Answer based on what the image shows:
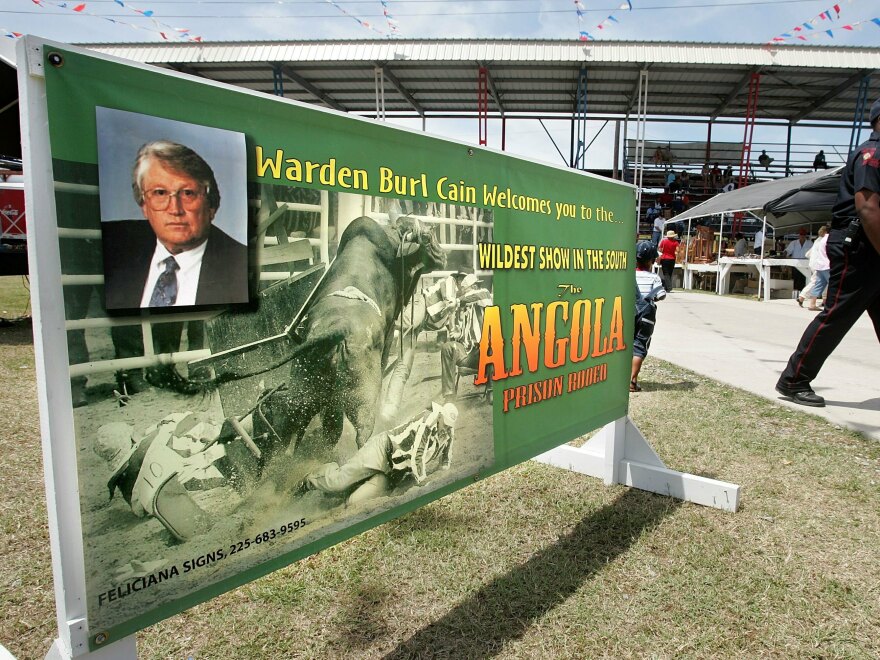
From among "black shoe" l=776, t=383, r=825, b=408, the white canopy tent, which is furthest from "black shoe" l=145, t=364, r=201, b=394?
the white canopy tent

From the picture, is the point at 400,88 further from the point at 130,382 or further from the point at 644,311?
the point at 130,382

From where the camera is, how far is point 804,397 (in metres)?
4.24

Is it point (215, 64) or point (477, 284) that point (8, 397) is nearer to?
point (477, 284)

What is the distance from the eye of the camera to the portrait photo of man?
40.2 inches

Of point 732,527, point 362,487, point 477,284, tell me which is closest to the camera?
point 362,487

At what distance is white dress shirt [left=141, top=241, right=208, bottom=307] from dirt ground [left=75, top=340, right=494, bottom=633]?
0.15 meters

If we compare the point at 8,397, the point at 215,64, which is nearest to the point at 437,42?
the point at 215,64

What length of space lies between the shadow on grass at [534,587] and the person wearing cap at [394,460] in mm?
528

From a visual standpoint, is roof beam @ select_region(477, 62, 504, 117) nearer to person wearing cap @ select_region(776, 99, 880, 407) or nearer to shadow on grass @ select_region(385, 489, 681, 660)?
person wearing cap @ select_region(776, 99, 880, 407)

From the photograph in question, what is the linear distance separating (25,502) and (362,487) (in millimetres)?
2127

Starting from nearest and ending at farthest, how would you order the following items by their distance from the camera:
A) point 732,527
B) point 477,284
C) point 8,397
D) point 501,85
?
point 477,284
point 732,527
point 8,397
point 501,85

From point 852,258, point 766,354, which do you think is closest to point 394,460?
point 852,258

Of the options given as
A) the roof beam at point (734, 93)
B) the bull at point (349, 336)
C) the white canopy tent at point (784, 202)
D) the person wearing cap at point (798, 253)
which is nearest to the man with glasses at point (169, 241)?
the bull at point (349, 336)

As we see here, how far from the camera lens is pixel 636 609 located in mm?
1954
